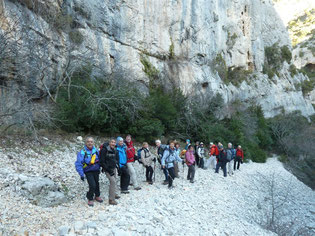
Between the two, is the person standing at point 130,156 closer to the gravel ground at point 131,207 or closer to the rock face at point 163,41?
the gravel ground at point 131,207

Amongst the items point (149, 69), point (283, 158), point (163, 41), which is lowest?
point (283, 158)

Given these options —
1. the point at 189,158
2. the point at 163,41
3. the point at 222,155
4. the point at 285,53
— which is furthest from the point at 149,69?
the point at 285,53

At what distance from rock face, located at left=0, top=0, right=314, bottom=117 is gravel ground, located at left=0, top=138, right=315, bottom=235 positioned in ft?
15.3

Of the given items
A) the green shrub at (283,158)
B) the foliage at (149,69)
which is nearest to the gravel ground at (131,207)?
the foliage at (149,69)

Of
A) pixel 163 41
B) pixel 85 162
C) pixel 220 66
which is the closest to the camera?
pixel 85 162

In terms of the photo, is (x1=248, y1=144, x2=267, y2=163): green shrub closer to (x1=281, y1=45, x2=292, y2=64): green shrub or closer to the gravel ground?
the gravel ground

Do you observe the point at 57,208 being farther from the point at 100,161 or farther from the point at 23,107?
the point at 23,107

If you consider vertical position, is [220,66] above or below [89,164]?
above

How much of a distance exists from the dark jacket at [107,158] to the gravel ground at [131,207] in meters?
0.94

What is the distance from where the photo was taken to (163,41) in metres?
20.7

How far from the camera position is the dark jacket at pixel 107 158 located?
236 inches

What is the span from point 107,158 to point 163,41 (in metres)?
16.6

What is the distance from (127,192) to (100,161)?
1.72 metres

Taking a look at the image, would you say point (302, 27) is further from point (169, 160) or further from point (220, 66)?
point (169, 160)
